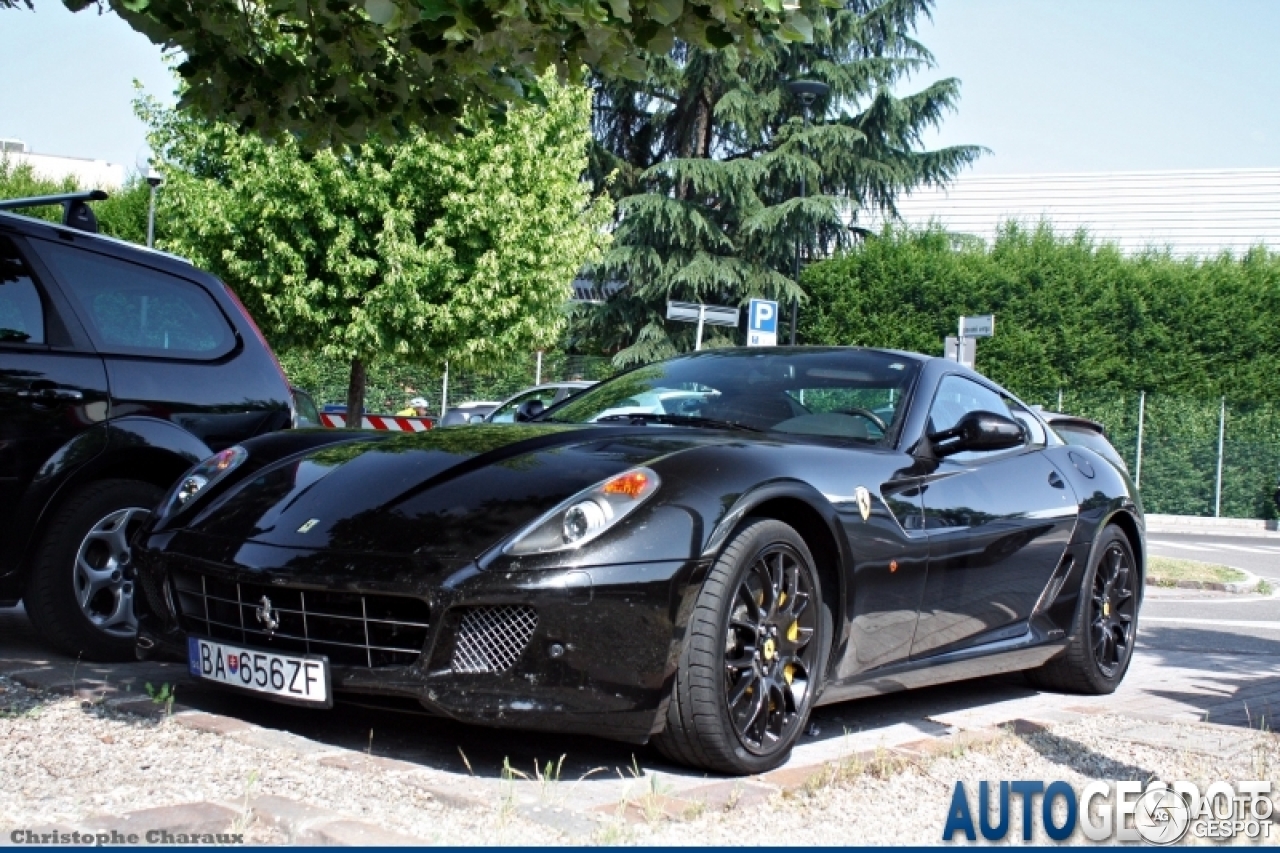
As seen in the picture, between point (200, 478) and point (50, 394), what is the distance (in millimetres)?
960

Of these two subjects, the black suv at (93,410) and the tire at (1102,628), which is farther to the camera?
the tire at (1102,628)

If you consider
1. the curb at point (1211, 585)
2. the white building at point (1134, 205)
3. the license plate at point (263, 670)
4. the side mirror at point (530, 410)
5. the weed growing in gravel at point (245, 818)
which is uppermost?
the white building at point (1134, 205)

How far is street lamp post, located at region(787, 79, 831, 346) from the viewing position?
24.8m

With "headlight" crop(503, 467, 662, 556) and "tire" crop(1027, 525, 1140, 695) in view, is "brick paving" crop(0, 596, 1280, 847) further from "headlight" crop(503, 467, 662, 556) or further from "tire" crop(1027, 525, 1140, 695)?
"headlight" crop(503, 467, 662, 556)

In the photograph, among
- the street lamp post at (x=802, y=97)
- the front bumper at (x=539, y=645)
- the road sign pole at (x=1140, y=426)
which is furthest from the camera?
the road sign pole at (x=1140, y=426)

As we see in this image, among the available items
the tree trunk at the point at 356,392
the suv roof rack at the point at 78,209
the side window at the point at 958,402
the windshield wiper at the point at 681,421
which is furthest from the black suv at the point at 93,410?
the tree trunk at the point at 356,392

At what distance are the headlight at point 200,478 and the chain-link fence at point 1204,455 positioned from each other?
79.8 ft

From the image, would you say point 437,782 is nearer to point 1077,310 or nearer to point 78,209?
point 78,209

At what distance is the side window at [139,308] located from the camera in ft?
19.2

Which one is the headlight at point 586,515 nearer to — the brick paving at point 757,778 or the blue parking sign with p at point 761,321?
the brick paving at point 757,778

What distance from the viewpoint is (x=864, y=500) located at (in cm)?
469

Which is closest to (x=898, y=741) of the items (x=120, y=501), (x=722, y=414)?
(x=722, y=414)

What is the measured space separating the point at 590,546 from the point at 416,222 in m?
19.0

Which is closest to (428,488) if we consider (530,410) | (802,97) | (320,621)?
(320,621)
